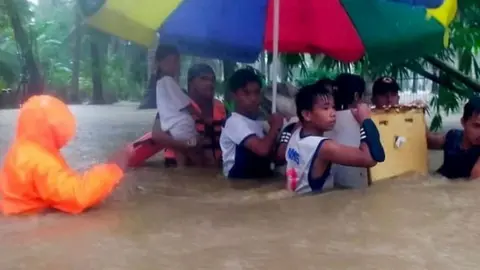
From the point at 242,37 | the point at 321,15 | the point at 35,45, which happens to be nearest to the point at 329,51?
the point at 321,15

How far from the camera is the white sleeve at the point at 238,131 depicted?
545 cm

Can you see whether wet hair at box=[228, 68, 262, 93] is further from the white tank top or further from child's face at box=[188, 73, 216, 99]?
child's face at box=[188, 73, 216, 99]

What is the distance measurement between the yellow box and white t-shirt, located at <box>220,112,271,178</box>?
0.91 meters

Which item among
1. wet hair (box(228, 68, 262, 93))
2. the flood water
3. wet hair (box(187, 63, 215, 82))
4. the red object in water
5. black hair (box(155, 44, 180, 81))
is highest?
black hair (box(155, 44, 180, 81))

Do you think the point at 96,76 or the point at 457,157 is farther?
the point at 96,76

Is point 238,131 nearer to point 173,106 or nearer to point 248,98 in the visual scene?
point 248,98

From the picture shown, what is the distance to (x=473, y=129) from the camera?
523 centimetres

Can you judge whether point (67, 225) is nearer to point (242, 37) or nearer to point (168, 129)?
point (242, 37)

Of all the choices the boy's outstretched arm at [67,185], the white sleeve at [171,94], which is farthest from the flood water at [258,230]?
the white sleeve at [171,94]

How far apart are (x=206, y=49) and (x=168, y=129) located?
1.07 meters

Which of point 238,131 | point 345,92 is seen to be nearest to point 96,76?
point 345,92

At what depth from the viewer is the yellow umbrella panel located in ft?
16.7

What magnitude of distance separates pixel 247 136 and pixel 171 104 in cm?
128

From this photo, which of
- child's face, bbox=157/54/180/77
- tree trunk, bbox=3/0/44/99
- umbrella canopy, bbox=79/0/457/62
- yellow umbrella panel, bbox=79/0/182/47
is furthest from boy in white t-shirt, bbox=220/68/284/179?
tree trunk, bbox=3/0/44/99
